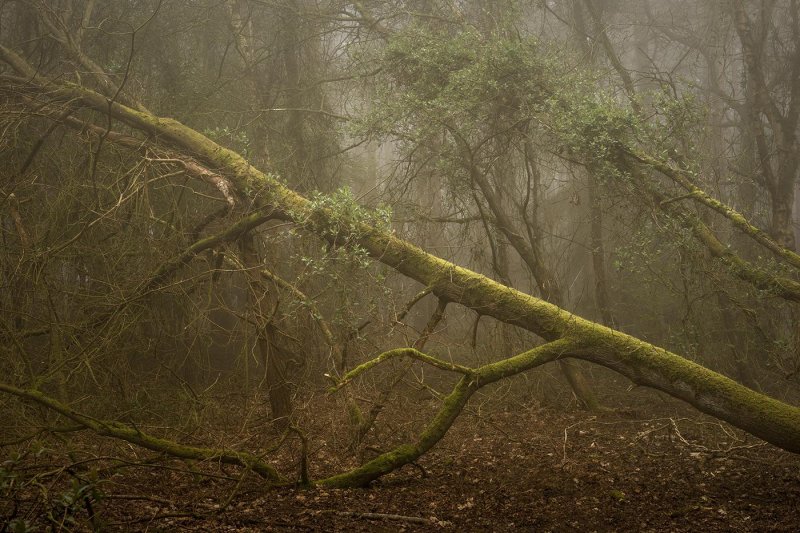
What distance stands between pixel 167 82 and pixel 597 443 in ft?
24.5

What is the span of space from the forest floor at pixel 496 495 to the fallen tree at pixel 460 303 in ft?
1.05

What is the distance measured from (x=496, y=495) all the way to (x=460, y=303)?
5.89 ft

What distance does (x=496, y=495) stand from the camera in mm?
5000

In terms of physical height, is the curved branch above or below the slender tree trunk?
below

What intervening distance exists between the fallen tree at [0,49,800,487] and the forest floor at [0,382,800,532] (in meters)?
0.32

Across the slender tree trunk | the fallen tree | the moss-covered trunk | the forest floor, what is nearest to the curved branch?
the fallen tree

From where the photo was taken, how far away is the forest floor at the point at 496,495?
4.11m

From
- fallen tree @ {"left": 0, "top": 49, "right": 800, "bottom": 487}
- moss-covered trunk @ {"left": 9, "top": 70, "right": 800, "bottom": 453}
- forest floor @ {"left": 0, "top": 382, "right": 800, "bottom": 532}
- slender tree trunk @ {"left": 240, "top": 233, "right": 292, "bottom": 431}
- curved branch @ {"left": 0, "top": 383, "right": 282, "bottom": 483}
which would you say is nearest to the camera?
forest floor @ {"left": 0, "top": 382, "right": 800, "bottom": 532}

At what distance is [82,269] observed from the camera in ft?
22.0

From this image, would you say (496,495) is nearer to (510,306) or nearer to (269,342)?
(510,306)

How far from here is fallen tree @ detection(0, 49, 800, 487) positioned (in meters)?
5.06

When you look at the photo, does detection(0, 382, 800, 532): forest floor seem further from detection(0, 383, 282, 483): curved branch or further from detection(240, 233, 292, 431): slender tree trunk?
detection(240, 233, 292, 431): slender tree trunk

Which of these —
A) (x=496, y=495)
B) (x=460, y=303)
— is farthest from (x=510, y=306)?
(x=496, y=495)

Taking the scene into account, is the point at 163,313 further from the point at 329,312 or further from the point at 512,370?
the point at 512,370
